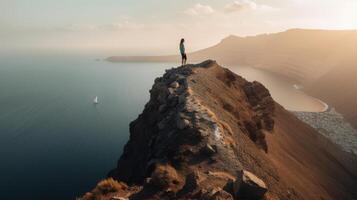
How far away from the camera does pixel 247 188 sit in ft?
52.6

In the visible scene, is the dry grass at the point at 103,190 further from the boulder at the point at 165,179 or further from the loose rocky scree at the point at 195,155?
the boulder at the point at 165,179

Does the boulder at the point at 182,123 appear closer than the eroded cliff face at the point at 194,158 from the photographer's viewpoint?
No

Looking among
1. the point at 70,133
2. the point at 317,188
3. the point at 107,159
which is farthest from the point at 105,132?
the point at 317,188

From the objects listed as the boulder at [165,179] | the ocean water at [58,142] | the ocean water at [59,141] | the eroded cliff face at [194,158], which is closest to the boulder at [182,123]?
the eroded cliff face at [194,158]

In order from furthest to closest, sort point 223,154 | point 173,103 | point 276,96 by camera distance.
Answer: point 276,96 < point 173,103 < point 223,154

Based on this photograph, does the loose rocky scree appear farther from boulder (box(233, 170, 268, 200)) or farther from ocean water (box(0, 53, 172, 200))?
ocean water (box(0, 53, 172, 200))

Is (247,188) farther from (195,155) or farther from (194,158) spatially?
(195,155)

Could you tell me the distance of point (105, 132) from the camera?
103 meters

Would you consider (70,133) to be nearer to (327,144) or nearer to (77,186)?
(77,186)

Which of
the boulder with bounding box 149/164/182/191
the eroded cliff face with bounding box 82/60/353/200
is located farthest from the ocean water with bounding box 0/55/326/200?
the boulder with bounding box 149/164/182/191

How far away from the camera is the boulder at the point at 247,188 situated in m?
16.0

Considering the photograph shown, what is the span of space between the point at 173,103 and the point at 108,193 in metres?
16.2

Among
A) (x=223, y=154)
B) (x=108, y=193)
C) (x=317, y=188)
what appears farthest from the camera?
(x=317, y=188)

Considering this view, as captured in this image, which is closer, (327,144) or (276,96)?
(327,144)
